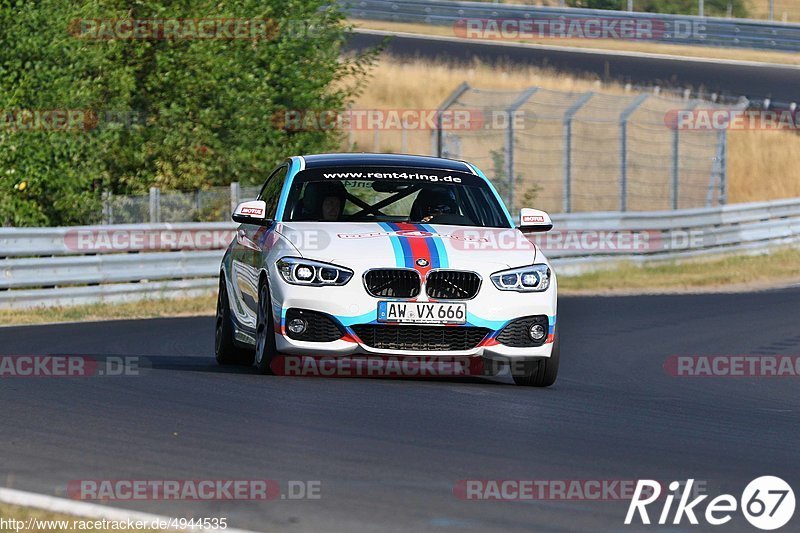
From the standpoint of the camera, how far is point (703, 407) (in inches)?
393

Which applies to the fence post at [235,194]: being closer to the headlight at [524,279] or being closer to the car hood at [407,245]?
the car hood at [407,245]

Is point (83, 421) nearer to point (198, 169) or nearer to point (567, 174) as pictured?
point (198, 169)

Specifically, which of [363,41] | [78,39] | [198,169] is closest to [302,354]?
[78,39]

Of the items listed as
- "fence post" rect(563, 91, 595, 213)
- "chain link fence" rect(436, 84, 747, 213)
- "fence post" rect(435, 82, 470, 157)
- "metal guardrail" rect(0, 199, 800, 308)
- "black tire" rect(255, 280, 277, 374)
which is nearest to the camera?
"black tire" rect(255, 280, 277, 374)

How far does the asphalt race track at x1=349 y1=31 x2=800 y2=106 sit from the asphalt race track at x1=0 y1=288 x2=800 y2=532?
102 ft

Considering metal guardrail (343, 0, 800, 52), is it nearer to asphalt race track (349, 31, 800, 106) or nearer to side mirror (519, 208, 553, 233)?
asphalt race track (349, 31, 800, 106)

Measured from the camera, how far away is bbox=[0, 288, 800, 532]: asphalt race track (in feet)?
19.1

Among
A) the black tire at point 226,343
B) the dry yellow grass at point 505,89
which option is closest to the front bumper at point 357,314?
the black tire at point 226,343

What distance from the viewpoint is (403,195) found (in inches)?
436

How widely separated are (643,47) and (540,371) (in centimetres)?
4450

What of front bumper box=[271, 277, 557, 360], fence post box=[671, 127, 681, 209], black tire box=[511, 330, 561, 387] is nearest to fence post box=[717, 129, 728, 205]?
fence post box=[671, 127, 681, 209]

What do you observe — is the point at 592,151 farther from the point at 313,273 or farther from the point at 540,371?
the point at 313,273

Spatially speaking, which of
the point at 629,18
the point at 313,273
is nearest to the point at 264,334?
the point at 313,273

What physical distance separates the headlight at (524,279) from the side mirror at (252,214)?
1788mm
